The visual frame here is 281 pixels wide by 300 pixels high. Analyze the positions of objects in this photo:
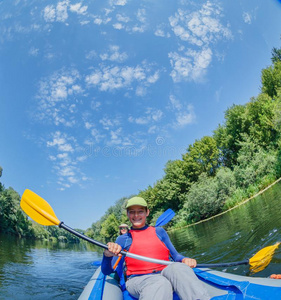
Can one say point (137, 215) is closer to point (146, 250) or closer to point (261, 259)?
point (146, 250)

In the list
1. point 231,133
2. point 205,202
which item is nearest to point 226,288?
point 205,202

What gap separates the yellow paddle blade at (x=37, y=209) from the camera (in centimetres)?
303

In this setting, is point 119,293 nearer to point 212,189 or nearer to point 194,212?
point 212,189

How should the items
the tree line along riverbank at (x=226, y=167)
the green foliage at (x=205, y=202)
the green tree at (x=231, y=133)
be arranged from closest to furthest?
the tree line along riverbank at (x=226, y=167), the green foliage at (x=205, y=202), the green tree at (x=231, y=133)

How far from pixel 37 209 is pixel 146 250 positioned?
6.37ft

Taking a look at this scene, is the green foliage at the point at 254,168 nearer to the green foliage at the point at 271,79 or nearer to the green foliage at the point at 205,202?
the green foliage at the point at 205,202

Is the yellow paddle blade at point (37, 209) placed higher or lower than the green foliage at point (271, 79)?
lower

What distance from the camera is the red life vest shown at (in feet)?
7.24

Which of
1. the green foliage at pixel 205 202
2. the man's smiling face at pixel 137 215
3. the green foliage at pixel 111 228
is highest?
the man's smiling face at pixel 137 215

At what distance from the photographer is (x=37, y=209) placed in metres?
3.10

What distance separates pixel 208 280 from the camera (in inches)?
88.1

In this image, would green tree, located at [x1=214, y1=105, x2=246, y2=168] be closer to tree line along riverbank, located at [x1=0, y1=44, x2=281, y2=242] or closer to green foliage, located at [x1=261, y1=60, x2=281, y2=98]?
tree line along riverbank, located at [x1=0, y1=44, x2=281, y2=242]

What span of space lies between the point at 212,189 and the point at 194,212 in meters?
3.21

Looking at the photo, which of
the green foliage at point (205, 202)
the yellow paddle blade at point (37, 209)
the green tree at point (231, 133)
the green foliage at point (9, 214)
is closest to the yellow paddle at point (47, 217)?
the yellow paddle blade at point (37, 209)
